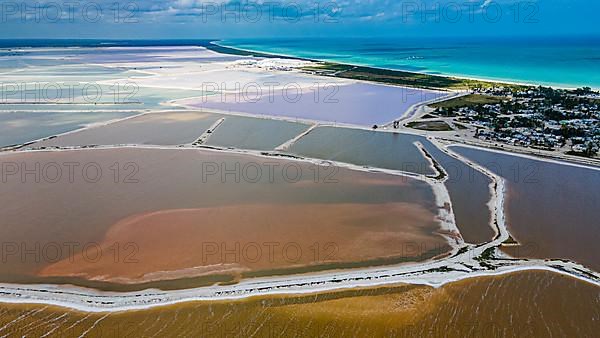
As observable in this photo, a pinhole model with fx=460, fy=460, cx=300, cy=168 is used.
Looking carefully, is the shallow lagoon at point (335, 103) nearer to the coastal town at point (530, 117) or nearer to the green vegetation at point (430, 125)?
the green vegetation at point (430, 125)

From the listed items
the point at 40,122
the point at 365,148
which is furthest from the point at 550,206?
the point at 40,122

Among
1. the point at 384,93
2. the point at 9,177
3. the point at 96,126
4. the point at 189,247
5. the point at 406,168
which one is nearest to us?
the point at 189,247

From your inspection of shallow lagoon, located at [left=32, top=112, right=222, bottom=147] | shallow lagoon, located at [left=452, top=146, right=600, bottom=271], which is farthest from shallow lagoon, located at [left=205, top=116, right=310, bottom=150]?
shallow lagoon, located at [left=452, top=146, right=600, bottom=271]

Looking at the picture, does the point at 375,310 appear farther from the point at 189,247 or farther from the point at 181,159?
the point at 181,159

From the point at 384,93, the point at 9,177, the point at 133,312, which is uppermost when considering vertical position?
the point at 384,93

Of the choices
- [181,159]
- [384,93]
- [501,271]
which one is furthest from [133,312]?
[384,93]

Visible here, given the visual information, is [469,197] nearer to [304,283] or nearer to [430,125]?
[304,283]

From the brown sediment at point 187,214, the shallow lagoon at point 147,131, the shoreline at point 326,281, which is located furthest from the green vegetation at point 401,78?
the shoreline at point 326,281
